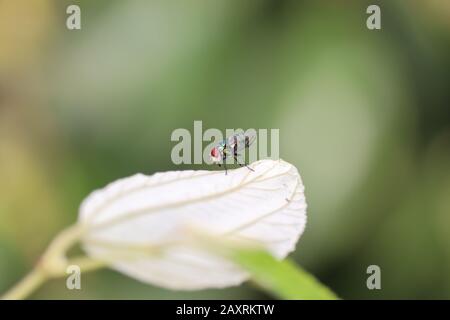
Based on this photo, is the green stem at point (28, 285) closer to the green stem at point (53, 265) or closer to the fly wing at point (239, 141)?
the green stem at point (53, 265)

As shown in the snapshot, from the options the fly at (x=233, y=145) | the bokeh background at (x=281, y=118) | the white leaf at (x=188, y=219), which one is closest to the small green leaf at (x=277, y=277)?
the white leaf at (x=188, y=219)

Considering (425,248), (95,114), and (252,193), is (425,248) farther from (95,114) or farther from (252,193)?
(252,193)

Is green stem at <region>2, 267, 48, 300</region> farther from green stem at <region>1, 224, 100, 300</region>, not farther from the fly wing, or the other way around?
the fly wing

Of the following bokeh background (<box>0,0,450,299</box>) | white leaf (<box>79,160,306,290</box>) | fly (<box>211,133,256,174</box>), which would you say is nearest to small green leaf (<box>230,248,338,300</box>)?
white leaf (<box>79,160,306,290</box>)
